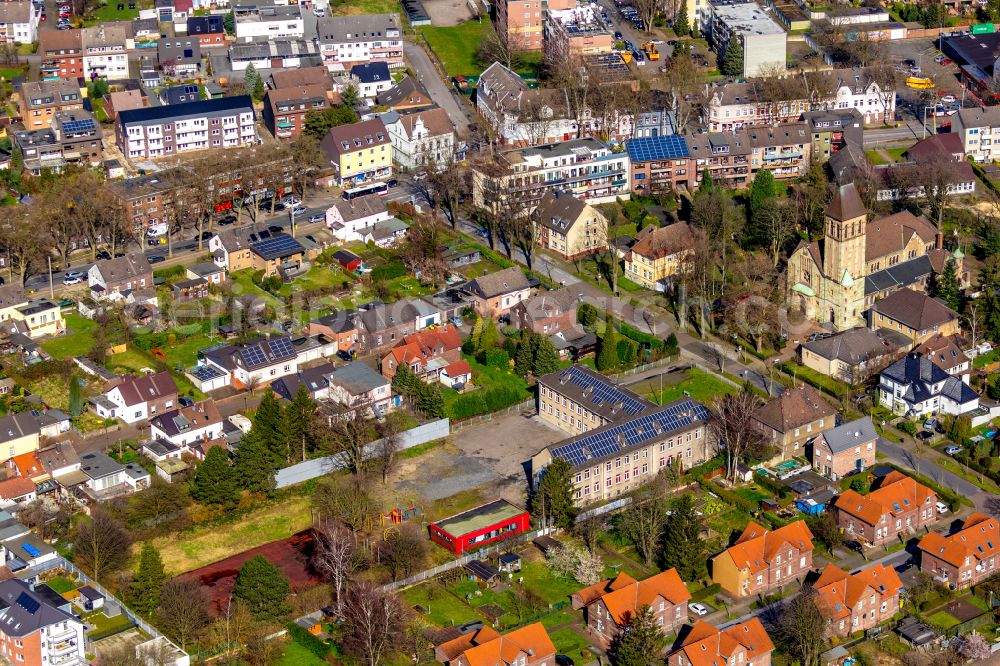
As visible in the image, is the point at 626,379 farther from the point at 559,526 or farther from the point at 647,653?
the point at 647,653

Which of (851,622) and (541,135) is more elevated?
(541,135)

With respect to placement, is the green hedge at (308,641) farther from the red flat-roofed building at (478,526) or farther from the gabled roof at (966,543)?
the gabled roof at (966,543)

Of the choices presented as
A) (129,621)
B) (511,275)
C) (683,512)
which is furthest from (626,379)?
(129,621)

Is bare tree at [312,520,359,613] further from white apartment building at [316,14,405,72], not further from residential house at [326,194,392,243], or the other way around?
white apartment building at [316,14,405,72]

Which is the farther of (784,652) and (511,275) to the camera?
(511,275)

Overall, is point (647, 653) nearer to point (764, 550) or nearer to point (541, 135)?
point (764, 550)

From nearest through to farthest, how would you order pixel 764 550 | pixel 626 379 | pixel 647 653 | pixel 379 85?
pixel 647 653
pixel 764 550
pixel 626 379
pixel 379 85

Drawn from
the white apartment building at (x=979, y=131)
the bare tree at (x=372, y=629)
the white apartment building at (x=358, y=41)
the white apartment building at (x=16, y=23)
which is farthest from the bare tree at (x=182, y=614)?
the white apartment building at (x=16, y=23)

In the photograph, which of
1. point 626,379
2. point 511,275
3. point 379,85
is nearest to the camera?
point 626,379
